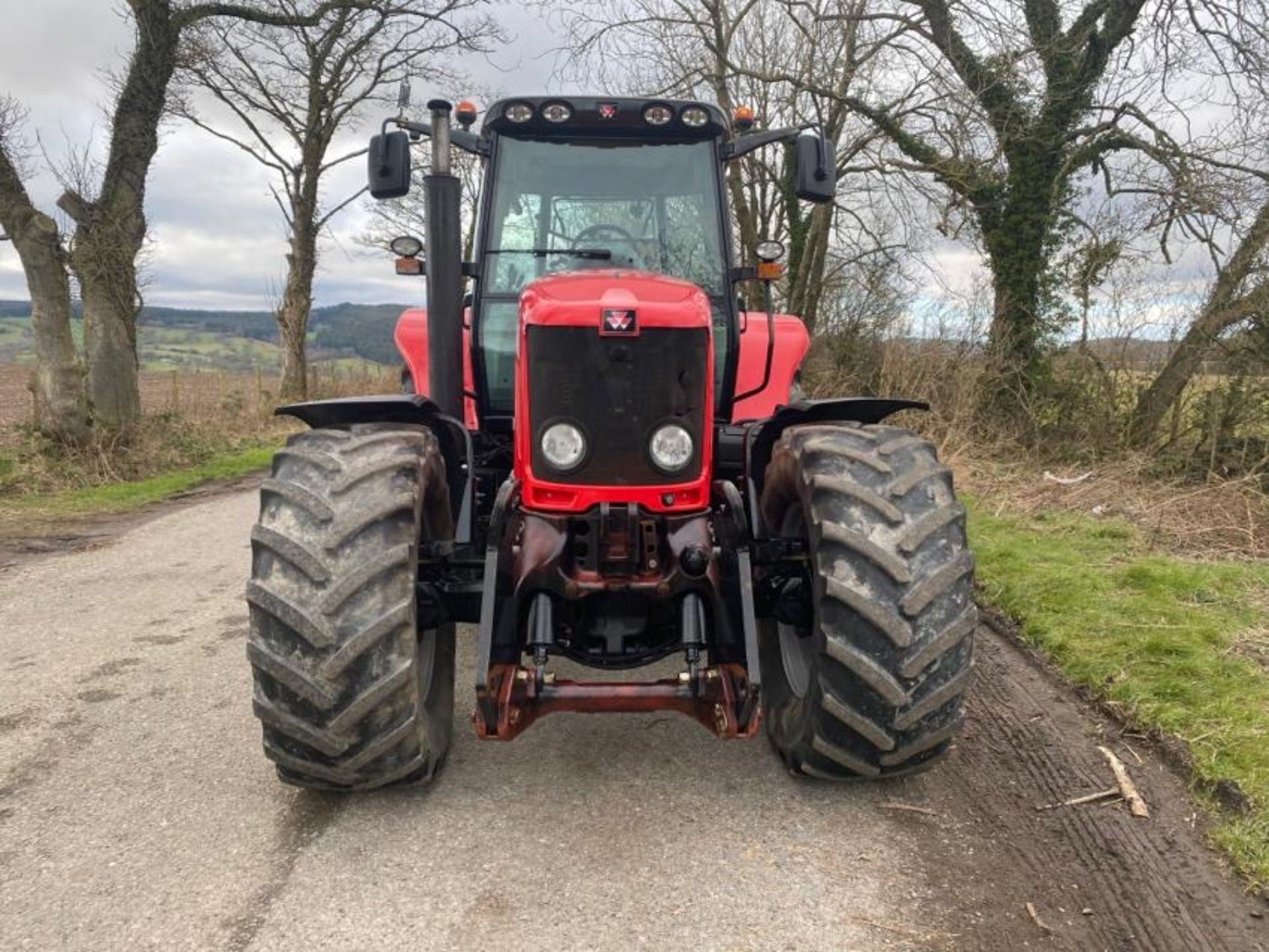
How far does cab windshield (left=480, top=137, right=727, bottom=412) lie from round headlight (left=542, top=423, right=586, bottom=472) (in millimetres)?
1095

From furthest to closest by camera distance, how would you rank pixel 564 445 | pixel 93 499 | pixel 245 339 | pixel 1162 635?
pixel 245 339 → pixel 93 499 → pixel 1162 635 → pixel 564 445

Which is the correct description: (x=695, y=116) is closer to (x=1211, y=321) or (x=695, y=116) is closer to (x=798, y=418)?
(x=798, y=418)

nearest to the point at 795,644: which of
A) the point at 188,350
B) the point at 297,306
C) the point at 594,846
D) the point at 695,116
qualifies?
the point at 594,846

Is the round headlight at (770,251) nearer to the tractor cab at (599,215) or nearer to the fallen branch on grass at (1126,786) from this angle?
the tractor cab at (599,215)

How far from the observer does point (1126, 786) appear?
319cm

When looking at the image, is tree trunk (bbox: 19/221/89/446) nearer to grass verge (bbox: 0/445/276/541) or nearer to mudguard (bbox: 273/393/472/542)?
grass verge (bbox: 0/445/276/541)

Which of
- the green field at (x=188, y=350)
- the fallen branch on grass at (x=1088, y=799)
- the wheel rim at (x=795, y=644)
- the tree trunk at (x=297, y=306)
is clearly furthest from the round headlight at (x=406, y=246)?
the tree trunk at (x=297, y=306)

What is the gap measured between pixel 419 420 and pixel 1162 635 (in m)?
3.61

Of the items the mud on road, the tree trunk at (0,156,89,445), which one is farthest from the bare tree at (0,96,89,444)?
the mud on road

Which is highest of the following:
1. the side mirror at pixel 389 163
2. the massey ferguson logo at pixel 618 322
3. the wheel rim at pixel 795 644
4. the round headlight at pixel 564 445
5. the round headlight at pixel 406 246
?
the side mirror at pixel 389 163

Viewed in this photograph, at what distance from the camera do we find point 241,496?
32.1ft

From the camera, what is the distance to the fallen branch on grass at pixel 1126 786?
3036mm

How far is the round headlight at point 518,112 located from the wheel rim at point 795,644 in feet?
6.34

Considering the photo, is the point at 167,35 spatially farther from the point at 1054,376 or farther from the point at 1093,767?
the point at 1093,767
